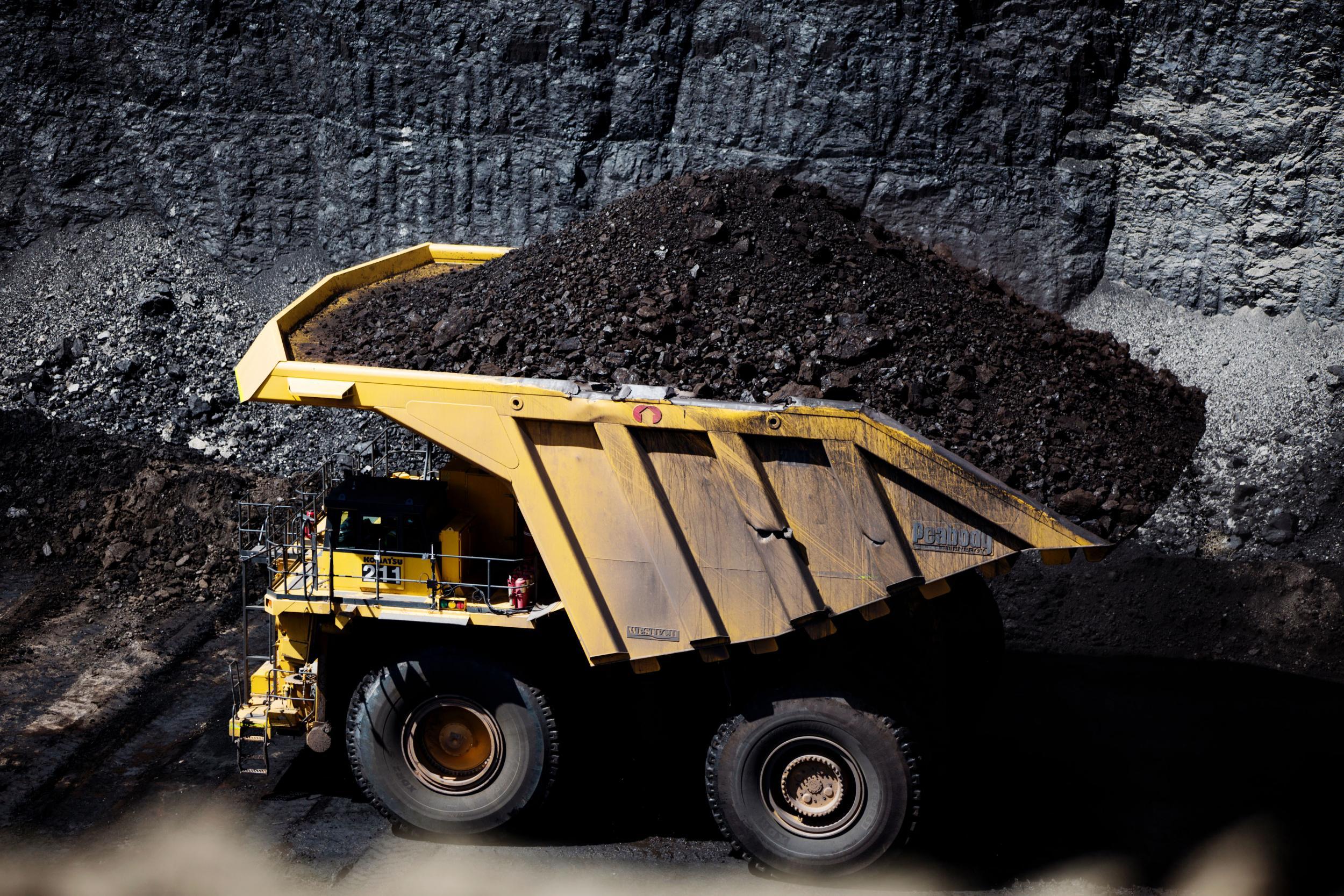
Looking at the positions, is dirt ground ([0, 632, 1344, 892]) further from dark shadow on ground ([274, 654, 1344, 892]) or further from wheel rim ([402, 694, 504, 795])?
wheel rim ([402, 694, 504, 795])

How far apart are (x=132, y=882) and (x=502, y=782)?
1.91 metres

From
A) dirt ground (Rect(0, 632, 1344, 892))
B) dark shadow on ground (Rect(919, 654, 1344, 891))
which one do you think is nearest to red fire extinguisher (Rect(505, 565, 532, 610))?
dirt ground (Rect(0, 632, 1344, 892))

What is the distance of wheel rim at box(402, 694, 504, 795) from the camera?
248 inches

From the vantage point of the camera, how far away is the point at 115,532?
34.2 ft

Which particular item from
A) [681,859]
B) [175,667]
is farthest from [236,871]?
[175,667]

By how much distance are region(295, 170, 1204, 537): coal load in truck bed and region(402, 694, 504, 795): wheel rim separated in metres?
2.35

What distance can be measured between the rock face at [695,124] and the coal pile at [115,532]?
16.0 ft

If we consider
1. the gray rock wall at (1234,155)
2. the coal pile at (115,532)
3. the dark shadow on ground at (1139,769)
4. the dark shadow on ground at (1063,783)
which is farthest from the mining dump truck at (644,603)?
the gray rock wall at (1234,155)

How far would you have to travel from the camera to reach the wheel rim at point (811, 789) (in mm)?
6117

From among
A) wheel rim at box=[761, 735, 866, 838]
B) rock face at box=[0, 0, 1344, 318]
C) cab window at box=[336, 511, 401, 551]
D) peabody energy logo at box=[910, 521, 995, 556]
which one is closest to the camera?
peabody energy logo at box=[910, 521, 995, 556]

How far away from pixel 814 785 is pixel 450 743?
1.95m

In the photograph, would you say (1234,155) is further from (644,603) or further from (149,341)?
(149,341)

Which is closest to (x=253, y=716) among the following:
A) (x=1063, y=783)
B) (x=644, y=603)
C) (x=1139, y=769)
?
(x=644, y=603)

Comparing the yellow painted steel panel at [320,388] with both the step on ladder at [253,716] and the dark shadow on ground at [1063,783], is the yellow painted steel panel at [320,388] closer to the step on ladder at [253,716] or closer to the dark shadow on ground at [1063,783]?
the step on ladder at [253,716]
